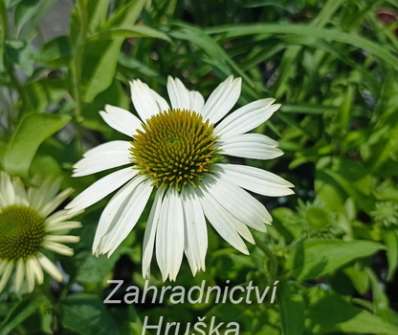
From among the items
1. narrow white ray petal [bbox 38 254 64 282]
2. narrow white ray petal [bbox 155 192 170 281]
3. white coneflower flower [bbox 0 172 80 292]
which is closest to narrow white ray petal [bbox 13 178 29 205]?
white coneflower flower [bbox 0 172 80 292]

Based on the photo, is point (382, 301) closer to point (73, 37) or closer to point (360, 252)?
point (360, 252)

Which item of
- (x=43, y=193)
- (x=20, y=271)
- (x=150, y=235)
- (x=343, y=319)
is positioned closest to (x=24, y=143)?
(x=43, y=193)

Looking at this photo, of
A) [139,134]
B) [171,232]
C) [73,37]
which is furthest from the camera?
[73,37]

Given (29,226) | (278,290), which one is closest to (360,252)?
(278,290)

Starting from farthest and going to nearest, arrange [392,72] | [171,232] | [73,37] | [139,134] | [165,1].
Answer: [165,1]
[392,72]
[73,37]
[139,134]
[171,232]

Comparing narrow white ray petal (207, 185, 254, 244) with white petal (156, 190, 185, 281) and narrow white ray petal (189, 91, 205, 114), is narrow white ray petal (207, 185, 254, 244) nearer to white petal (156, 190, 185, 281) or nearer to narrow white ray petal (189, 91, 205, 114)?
white petal (156, 190, 185, 281)

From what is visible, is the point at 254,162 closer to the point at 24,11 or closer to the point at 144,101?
the point at 144,101

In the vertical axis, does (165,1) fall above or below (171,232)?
above
